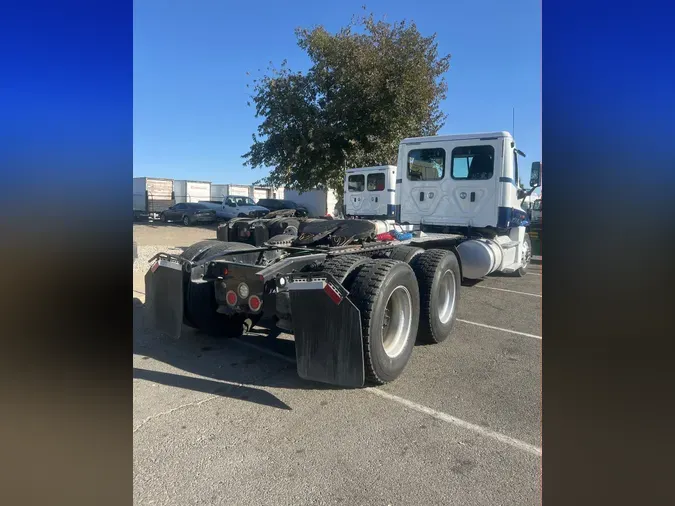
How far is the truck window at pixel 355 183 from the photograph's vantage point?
1614 centimetres

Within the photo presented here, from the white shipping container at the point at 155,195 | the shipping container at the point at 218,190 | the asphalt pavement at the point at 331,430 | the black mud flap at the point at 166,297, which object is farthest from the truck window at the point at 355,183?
the shipping container at the point at 218,190

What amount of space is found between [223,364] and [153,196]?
31595mm

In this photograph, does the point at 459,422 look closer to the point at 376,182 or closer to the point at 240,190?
the point at 376,182

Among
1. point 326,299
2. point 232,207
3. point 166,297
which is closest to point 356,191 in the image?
point 166,297

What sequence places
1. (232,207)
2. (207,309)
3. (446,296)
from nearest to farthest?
(207,309), (446,296), (232,207)

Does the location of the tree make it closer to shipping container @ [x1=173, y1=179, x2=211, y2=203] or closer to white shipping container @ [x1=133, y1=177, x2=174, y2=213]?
white shipping container @ [x1=133, y1=177, x2=174, y2=213]

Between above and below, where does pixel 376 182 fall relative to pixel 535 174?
above

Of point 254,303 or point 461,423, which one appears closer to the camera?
point 461,423

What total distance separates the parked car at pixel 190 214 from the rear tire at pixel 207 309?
22088 mm

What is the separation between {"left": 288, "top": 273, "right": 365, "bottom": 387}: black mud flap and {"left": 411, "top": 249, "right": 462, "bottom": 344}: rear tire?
1756mm

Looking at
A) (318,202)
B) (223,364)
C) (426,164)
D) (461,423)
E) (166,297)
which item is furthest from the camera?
(318,202)

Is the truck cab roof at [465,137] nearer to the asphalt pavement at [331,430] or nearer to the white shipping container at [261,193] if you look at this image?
the asphalt pavement at [331,430]

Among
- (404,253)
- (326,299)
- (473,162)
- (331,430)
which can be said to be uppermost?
(473,162)

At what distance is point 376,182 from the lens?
15648mm
